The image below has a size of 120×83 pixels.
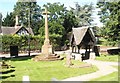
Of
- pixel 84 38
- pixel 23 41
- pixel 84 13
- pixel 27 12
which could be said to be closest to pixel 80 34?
pixel 84 38

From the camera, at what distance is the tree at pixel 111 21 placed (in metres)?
36.5

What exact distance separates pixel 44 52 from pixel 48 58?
1759mm

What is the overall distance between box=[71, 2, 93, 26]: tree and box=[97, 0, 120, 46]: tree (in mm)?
51104

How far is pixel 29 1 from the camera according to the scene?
71125 millimetres

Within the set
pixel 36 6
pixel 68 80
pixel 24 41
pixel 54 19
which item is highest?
pixel 36 6

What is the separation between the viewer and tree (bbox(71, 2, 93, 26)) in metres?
91.4

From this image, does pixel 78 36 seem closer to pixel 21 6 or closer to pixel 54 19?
pixel 54 19

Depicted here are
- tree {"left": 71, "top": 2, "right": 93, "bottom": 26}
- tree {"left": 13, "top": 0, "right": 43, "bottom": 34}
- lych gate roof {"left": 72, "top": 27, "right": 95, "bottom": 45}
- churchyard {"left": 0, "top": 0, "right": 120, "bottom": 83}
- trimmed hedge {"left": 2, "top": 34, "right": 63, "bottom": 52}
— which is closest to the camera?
churchyard {"left": 0, "top": 0, "right": 120, "bottom": 83}

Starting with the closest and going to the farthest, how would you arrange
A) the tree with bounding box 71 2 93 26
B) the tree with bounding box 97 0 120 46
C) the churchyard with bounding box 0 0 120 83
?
the churchyard with bounding box 0 0 120 83
the tree with bounding box 97 0 120 46
the tree with bounding box 71 2 93 26

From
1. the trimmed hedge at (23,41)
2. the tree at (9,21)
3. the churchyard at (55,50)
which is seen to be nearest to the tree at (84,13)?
the churchyard at (55,50)

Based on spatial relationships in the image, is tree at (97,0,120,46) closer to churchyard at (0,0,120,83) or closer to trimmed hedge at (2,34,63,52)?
churchyard at (0,0,120,83)

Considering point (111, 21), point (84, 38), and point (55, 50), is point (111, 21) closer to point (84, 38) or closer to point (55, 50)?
point (84, 38)

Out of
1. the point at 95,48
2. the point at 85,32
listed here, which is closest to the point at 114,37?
the point at 95,48

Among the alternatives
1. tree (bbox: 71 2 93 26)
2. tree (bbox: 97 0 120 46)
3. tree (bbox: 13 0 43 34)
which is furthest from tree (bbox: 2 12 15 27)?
tree (bbox: 97 0 120 46)
